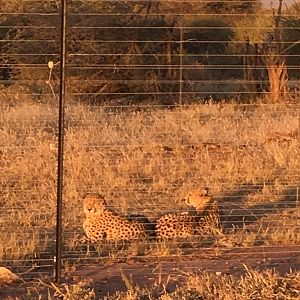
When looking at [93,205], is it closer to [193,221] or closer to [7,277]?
[193,221]

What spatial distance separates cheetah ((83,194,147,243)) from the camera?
710cm

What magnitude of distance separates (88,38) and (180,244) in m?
10.5

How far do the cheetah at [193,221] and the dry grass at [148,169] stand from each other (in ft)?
0.59

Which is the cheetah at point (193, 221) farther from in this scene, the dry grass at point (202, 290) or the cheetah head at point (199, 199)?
the dry grass at point (202, 290)

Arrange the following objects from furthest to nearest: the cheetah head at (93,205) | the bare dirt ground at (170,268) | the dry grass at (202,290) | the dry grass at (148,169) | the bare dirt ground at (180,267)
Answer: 1. the dry grass at (148,169)
2. the cheetah head at (93,205)
3. the bare dirt ground at (180,267)
4. the bare dirt ground at (170,268)
5. the dry grass at (202,290)

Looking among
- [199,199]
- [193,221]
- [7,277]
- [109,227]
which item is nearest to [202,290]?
[7,277]

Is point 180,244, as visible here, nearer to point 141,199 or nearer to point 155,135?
point 141,199

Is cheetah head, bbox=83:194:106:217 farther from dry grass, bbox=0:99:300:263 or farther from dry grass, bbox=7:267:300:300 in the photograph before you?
dry grass, bbox=7:267:300:300

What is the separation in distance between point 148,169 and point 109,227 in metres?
2.86

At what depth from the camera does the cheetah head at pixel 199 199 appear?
7.73 m

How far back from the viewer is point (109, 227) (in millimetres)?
7156

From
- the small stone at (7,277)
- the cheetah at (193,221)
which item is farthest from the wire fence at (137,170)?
the small stone at (7,277)

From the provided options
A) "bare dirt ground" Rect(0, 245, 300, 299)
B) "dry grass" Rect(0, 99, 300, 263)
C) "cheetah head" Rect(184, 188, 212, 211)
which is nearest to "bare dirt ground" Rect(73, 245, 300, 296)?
"bare dirt ground" Rect(0, 245, 300, 299)

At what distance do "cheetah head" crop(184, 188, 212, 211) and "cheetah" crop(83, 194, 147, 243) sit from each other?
76cm
